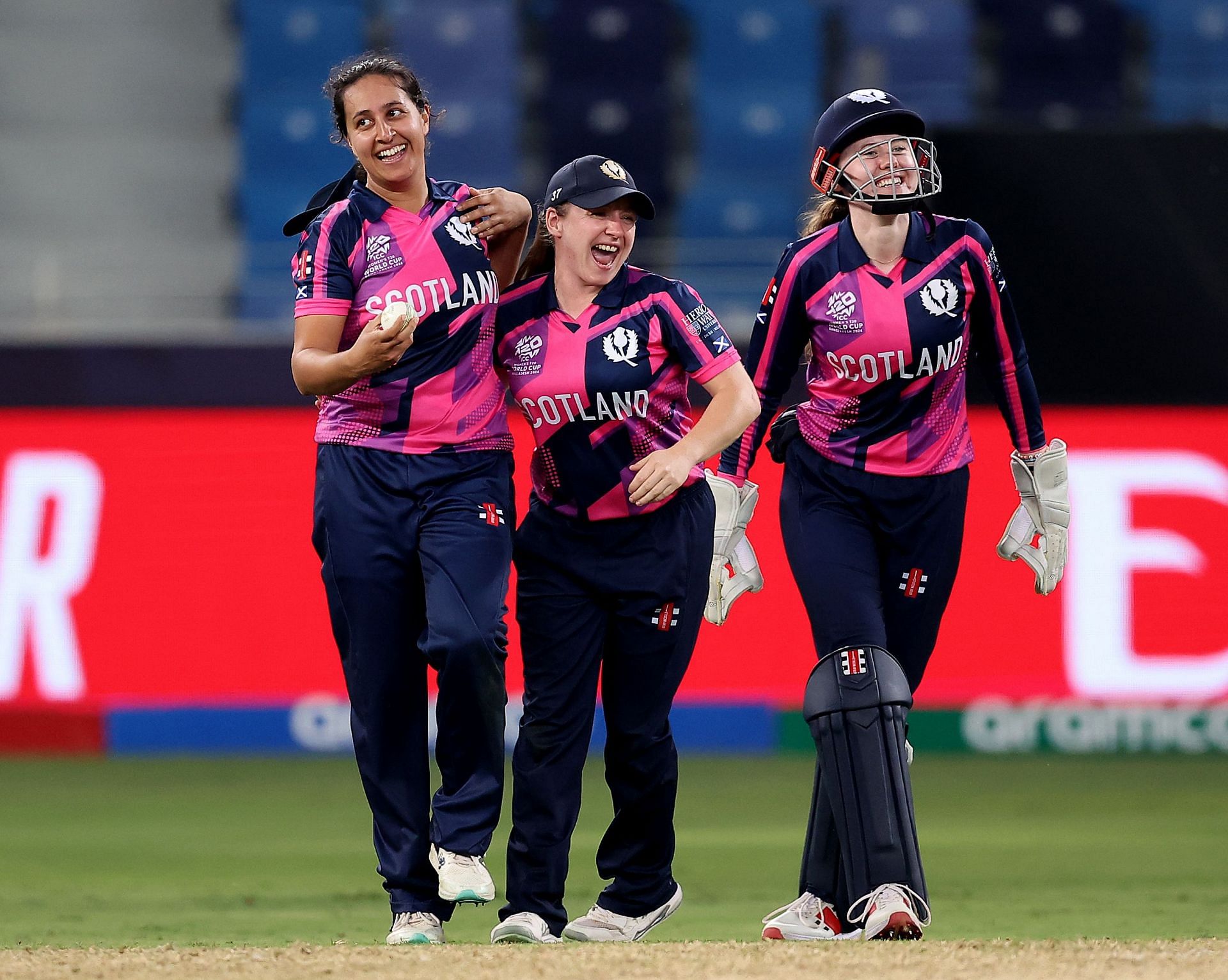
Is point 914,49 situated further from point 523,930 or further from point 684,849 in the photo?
point 523,930

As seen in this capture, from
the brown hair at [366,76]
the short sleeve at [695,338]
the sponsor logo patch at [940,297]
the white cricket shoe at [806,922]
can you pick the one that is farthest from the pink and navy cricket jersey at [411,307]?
the white cricket shoe at [806,922]

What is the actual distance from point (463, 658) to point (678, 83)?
8.97 metres

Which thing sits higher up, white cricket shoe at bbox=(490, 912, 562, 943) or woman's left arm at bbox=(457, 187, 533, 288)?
woman's left arm at bbox=(457, 187, 533, 288)

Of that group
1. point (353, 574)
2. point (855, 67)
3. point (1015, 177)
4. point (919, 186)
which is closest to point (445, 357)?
point (353, 574)

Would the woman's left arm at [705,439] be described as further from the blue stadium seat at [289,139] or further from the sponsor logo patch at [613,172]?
the blue stadium seat at [289,139]

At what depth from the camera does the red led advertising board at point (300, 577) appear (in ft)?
29.7

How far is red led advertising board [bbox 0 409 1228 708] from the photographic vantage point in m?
9.05

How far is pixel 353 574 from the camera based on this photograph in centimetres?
471

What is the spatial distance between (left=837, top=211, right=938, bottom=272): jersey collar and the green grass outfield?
6.34ft

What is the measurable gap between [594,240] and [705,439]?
2.04 feet

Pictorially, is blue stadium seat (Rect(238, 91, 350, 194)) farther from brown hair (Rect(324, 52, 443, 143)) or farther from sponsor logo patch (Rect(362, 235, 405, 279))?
sponsor logo patch (Rect(362, 235, 405, 279))

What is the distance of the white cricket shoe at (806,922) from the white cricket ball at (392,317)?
1829 millimetres

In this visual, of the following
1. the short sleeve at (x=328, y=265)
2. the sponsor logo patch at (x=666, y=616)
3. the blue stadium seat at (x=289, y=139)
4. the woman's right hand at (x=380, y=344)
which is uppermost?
the blue stadium seat at (x=289, y=139)

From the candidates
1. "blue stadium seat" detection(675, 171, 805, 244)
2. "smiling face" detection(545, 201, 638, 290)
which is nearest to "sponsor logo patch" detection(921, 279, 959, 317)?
"smiling face" detection(545, 201, 638, 290)
